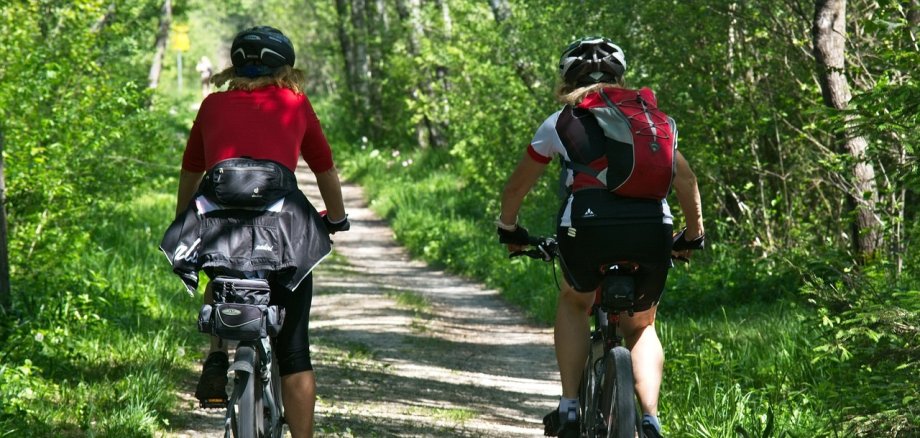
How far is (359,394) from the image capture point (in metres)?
7.17

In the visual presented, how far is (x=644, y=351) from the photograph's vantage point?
14.6 ft

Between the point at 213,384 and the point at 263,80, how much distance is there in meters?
1.13

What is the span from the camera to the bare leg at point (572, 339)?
4574 mm

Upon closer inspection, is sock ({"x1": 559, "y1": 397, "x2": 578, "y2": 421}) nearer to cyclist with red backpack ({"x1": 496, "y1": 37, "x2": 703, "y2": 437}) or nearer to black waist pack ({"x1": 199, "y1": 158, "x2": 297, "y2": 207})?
cyclist with red backpack ({"x1": 496, "y1": 37, "x2": 703, "y2": 437})

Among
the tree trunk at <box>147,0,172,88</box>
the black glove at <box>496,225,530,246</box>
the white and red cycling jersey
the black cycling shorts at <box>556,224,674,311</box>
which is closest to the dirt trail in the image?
the black glove at <box>496,225,530,246</box>

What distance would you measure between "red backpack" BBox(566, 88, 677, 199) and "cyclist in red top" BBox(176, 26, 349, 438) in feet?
3.50

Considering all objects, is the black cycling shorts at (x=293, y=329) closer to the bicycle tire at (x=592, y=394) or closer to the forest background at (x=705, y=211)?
the bicycle tire at (x=592, y=394)

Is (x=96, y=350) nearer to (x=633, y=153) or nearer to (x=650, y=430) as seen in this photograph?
(x=650, y=430)

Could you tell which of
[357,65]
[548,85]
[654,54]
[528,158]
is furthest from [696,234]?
[357,65]

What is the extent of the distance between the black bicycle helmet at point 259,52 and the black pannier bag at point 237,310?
0.83 m

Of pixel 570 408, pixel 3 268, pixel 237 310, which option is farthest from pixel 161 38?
pixel 237 310

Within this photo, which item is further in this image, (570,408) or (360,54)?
(360,54)

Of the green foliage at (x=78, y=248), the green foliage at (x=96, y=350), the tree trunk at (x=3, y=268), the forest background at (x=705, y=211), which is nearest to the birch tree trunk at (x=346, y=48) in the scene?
the forest background at (x=705, y=211)

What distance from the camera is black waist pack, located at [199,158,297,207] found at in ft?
12.7
